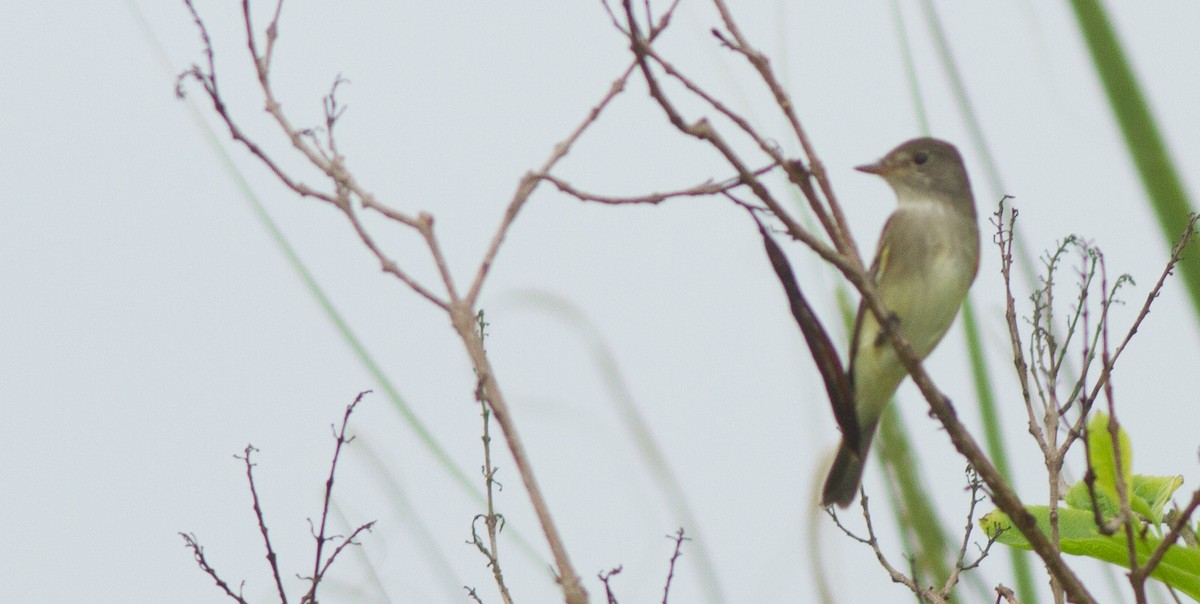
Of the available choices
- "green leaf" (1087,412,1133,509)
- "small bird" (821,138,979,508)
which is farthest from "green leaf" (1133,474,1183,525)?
"small bird" (821,138,979,508)

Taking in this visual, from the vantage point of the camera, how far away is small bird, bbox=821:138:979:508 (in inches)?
120

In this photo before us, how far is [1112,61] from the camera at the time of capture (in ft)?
5.72

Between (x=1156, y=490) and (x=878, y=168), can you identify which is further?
(x=878, y=168)

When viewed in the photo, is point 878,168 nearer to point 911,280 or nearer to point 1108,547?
point 911,280

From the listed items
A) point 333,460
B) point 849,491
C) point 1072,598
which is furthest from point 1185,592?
point 849,491

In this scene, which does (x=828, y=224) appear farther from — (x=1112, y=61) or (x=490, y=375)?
(x=1112, y=61)

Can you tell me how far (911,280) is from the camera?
3.09 meters

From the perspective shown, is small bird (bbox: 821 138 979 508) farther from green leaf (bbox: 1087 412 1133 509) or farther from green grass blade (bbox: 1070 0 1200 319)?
green leaf (bbox: 1087 412 1133 509)

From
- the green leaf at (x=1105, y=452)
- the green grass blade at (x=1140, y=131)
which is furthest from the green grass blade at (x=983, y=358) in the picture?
the green leaf at (x=1105, y=452)

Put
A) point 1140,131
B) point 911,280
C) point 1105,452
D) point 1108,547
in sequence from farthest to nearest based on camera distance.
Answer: point 911,280
point 1140,131
point 1108,547
point 1105,452

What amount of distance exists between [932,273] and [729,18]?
1.75 meters

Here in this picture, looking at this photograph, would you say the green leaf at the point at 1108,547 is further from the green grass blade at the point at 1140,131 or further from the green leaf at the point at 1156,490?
the green grass blade at the point at 1140,131

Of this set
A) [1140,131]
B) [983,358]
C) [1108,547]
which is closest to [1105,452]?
[1108,547]

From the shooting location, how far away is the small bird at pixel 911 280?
120 inches
